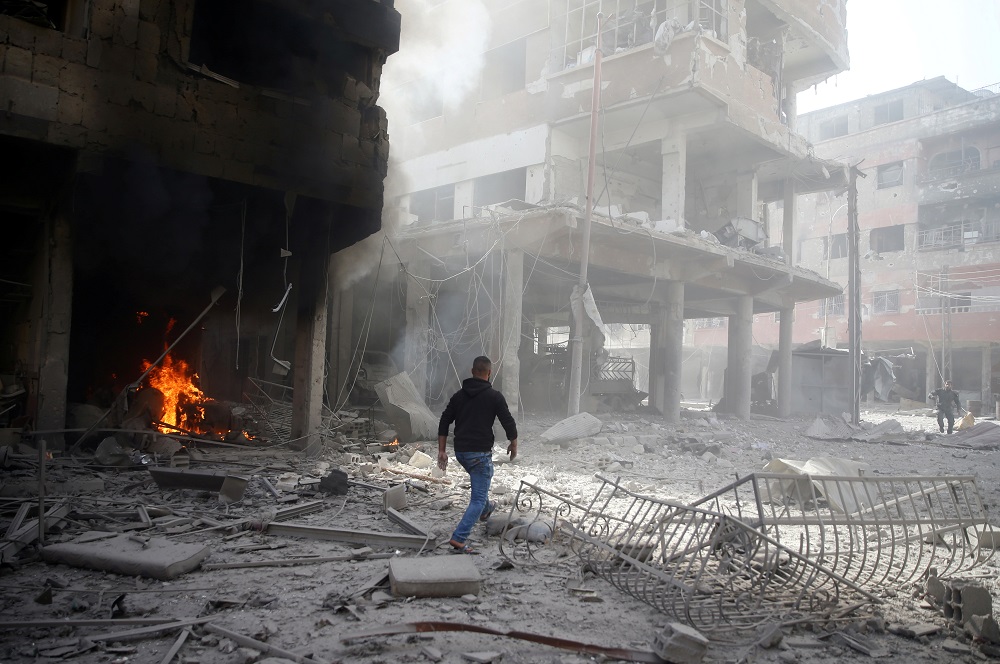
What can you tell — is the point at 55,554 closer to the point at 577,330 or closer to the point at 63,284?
the point at 63,284

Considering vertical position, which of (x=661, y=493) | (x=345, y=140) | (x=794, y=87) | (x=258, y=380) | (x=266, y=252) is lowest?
(x=661, y=493)

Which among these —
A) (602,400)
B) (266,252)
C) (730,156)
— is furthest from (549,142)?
(266,252)

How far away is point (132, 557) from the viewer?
4477 mm

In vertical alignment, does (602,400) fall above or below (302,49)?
below

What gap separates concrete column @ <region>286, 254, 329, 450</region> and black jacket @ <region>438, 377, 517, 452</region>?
16.4 feet

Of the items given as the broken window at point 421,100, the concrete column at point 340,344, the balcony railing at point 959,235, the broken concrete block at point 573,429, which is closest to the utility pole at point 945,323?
the balcony railing at point 959,235

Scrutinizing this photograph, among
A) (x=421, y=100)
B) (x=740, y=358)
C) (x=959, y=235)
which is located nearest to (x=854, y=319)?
(x=740, y=358)

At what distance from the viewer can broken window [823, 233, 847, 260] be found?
38.8 metres

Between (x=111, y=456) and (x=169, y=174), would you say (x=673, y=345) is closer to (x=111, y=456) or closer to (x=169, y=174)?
(x=169, y=174)

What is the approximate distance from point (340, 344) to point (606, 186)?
687cm

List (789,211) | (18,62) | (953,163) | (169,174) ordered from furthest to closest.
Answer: (953,163), (789,211), (169,174), (18,62)

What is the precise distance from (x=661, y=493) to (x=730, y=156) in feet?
48.6

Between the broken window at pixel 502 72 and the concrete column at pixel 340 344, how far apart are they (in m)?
9.24

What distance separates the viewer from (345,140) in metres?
8.93
